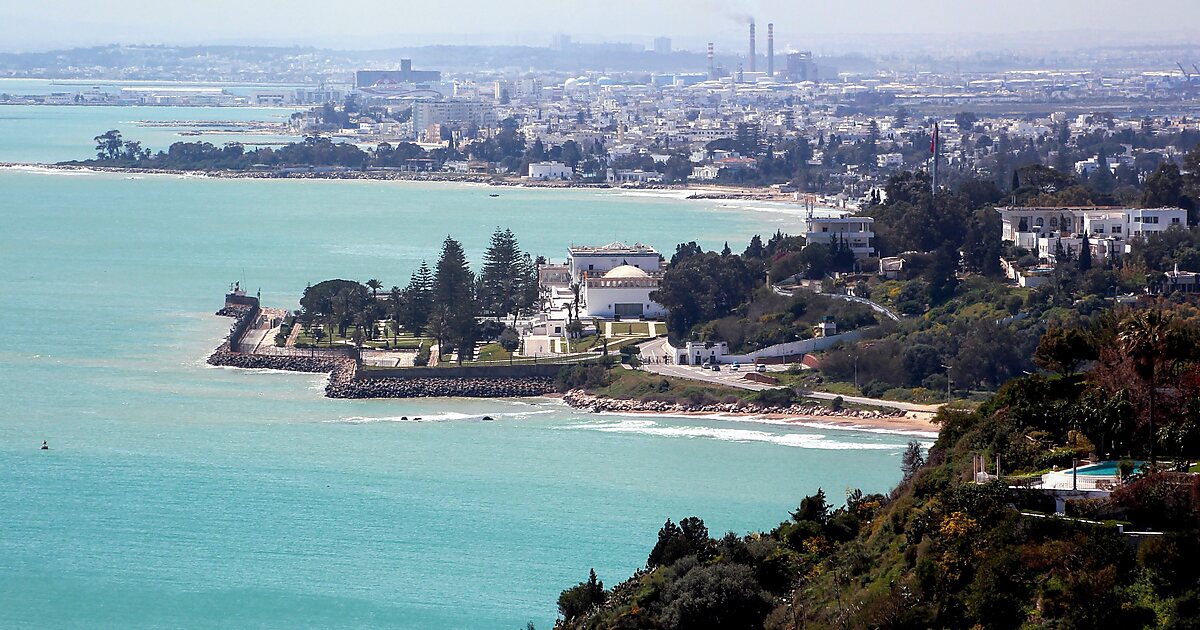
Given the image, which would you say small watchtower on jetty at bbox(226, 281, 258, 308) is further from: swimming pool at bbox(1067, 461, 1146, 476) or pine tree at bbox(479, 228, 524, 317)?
swimming pool at bbox(1067, 461, 1146, 476)

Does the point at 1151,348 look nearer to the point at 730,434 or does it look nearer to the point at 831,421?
the point at 730,434

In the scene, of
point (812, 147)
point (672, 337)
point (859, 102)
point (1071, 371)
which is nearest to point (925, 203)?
point (672, 337)

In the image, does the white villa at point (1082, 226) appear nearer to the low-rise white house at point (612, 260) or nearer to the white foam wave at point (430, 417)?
the low-rise white house at point (612, 260)

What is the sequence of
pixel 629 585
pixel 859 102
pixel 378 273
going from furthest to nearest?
pixel 859 102, pixel 378 273, pixel 629 585

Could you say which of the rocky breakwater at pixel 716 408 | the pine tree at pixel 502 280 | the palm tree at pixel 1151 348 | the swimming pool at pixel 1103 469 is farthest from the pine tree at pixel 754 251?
the swimming pool at pixel 1103 469

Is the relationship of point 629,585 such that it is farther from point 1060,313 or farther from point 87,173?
point 87,173

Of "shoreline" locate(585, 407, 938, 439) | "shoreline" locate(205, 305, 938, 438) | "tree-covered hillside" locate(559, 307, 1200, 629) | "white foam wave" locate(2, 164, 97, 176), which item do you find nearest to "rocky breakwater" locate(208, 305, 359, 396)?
"shoreline" locate(205, 305, 938, 438)
